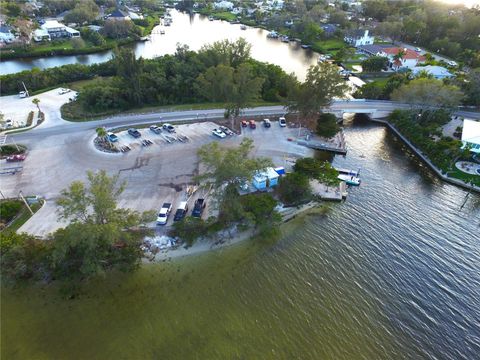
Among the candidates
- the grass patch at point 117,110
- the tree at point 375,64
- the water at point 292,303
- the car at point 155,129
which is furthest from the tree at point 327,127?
the tree at point 375,64

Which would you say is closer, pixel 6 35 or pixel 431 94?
pixel 431 94

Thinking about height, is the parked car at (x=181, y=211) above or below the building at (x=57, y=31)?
below

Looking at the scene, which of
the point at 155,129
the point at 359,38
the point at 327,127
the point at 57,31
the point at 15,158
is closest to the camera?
the point at 15,158

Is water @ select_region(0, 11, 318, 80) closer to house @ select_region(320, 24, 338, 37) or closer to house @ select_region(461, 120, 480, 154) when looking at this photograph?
house @ select_region(320, 24, 338, 37)

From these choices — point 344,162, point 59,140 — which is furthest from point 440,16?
point 59,140

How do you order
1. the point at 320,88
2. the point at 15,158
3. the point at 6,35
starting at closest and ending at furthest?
the point at 15,158 → the point at 320,88 → the point at 6,35

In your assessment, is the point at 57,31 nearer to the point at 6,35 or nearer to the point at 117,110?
the point at 6,35

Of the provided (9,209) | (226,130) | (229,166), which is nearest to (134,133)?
(226,130)

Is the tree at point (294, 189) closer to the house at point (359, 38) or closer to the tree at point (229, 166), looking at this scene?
the tree at point (229, 166)
